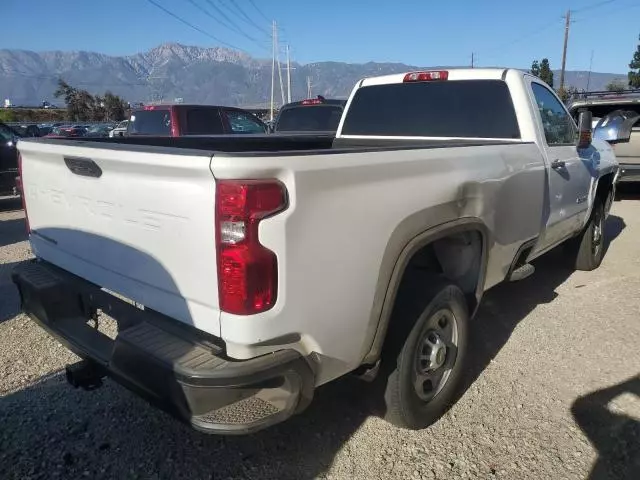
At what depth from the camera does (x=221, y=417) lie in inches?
79.6

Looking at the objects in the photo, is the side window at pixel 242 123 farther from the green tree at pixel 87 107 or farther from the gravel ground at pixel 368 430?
the green tree at pixel 87 107

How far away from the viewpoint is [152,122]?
10.2 meters

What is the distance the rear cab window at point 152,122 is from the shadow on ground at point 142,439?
728 cm

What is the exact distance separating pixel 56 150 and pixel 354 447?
218cm

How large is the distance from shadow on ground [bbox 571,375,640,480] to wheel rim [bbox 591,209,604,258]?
2686mm

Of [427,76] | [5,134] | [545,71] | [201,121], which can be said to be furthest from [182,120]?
[545,71]

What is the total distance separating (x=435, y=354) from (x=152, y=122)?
28.5 ft

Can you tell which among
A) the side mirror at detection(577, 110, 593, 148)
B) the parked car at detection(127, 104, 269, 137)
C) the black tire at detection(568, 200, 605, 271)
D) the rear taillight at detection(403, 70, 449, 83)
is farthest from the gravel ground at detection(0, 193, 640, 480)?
the parked car at detection(127, 104, 269, 137)

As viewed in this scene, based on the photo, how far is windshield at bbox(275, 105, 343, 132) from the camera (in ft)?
33.9

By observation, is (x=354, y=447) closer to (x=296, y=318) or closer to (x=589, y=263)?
(x=296, y=318)

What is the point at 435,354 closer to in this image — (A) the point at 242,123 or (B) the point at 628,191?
(A) the point at 242,123

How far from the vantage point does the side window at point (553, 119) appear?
167 inches

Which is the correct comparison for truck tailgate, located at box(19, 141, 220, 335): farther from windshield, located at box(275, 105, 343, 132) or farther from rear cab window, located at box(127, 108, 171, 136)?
windshield, located at box(275, 105, 343, 132)

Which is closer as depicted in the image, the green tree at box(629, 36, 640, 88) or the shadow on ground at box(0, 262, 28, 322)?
the shadow on ground at box(0, 262, 28, 322)
